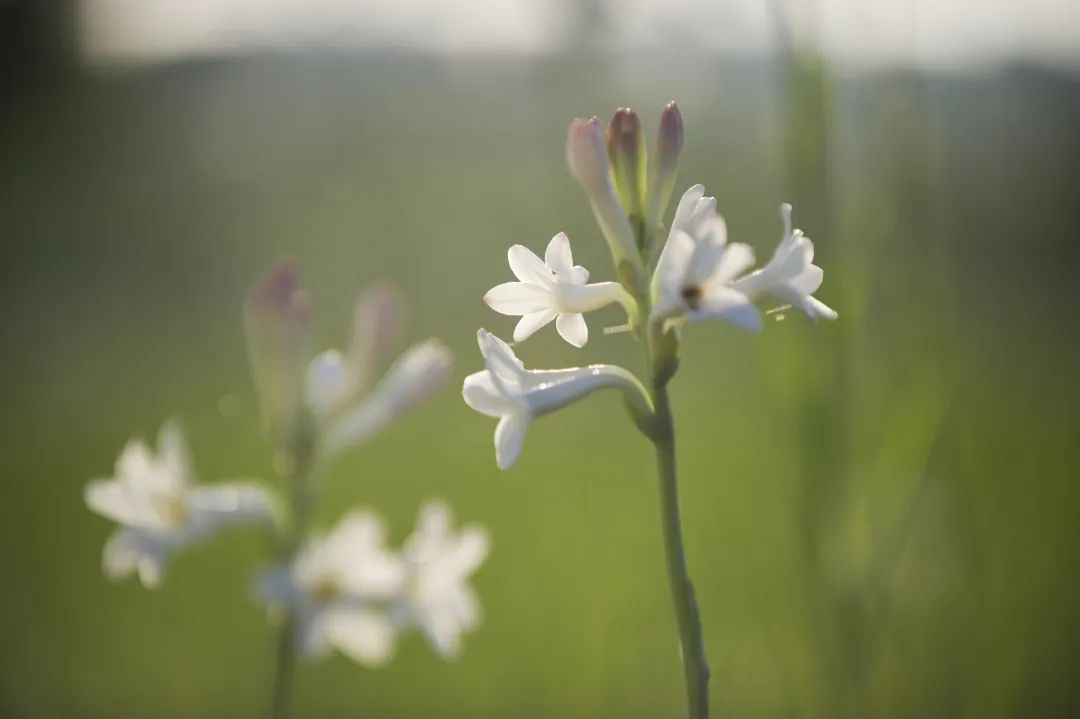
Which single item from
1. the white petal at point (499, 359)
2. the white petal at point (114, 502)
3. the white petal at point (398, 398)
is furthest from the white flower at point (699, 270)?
the white petal at point (114, 502)

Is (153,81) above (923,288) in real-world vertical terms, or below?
above

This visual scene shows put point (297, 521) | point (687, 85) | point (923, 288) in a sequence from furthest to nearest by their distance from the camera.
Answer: point (687, 85)
point (923, 288)
point (297, 521)

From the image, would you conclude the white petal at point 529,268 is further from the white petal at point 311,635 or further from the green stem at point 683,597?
the white petal at point 311,635

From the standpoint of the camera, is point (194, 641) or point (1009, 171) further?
point (1009, 171)

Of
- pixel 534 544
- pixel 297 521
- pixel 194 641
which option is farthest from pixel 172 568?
pixel 297 521

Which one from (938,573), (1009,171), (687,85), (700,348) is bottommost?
(700,348)

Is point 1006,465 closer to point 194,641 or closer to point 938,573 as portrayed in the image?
point 938,573

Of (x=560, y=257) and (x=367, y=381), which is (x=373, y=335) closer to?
(x=367, y=381)
